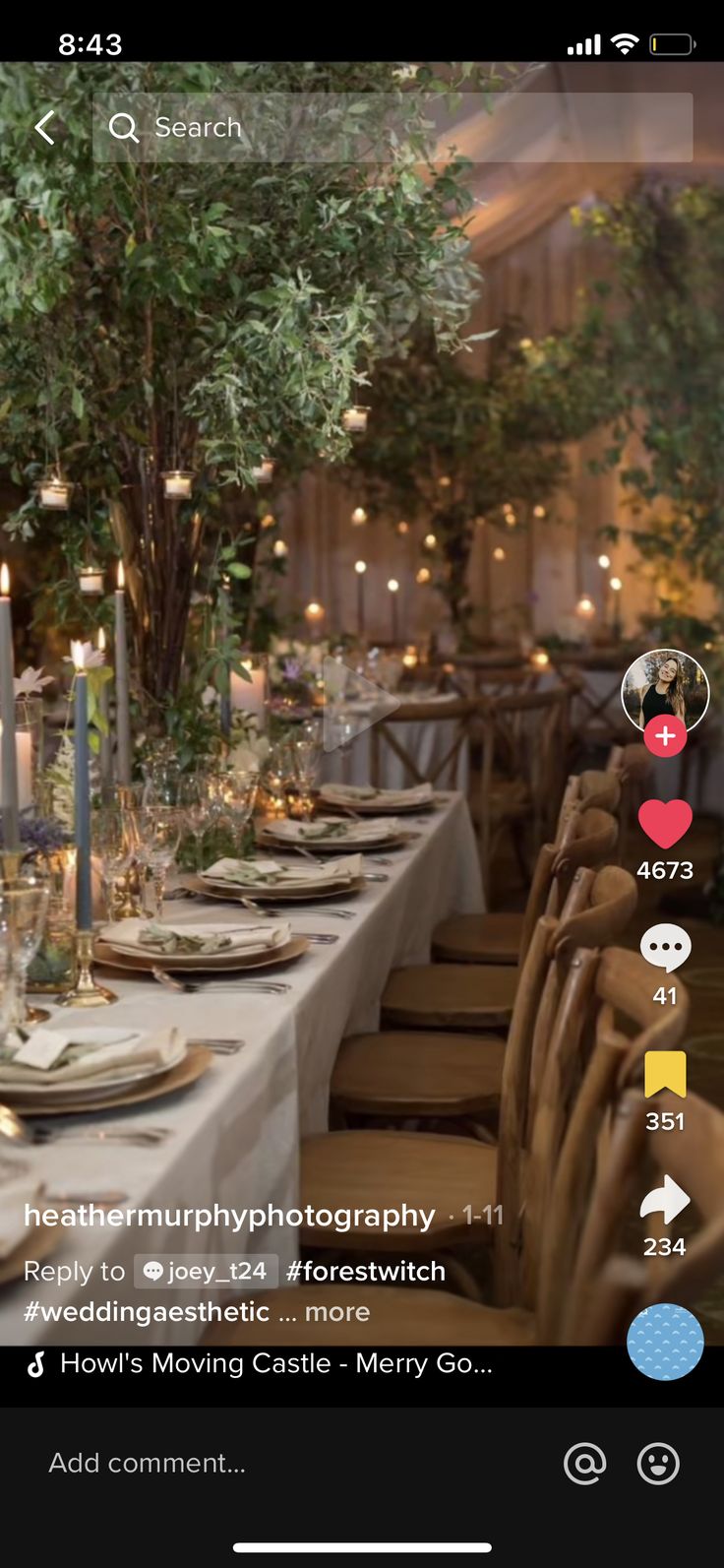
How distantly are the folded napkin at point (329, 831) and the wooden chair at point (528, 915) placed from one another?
0.84 feet

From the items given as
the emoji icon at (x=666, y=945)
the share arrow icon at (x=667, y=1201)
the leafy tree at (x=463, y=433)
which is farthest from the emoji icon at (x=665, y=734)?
the leafy tree at (x=463, y=433)

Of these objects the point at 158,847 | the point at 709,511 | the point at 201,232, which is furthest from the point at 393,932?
the point at 709,511

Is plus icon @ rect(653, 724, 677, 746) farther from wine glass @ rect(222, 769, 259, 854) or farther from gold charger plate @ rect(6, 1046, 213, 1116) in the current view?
wine glass @ rect(222, 769, 259, 854)

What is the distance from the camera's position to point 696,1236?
852 millimetres

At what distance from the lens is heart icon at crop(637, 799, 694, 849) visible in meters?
1.12

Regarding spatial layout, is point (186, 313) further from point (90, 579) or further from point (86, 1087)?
point (86, 1087)

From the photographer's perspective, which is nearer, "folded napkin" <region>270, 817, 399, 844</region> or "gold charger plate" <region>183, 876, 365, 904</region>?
"gold charger plate" <region>183, 876, 365, 904</region>

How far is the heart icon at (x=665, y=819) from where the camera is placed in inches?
Answer: 44.3

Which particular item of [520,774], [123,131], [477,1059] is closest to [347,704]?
[520,774]
